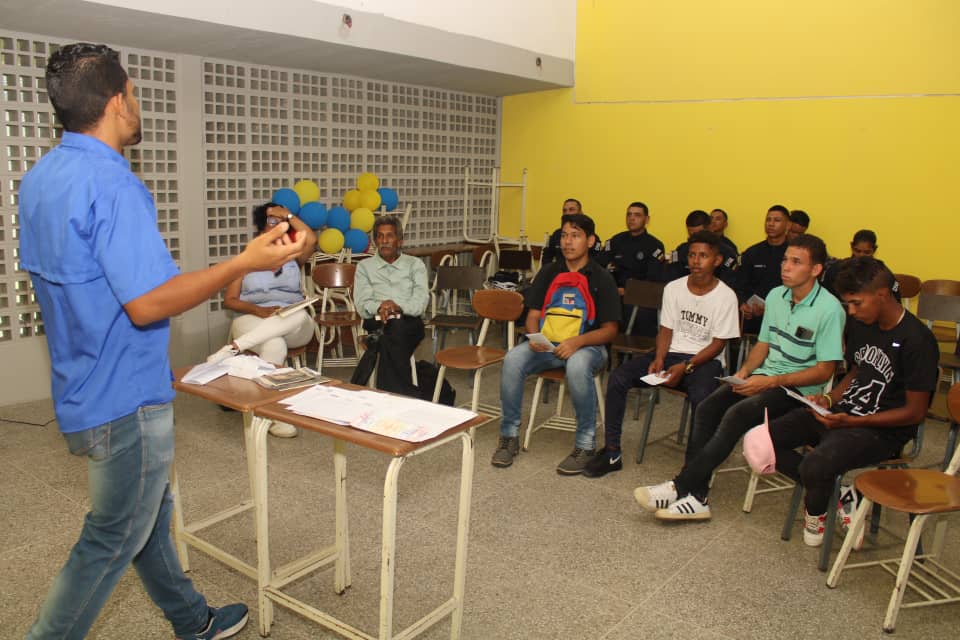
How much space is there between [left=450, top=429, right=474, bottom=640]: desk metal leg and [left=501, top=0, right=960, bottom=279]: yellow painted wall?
17.2 feet

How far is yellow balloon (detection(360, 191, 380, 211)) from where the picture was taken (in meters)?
6.79

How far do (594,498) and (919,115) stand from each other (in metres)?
4.51

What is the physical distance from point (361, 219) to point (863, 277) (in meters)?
4.41

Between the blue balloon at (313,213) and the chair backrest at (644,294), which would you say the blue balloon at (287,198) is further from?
the chair backrest at (644,294)

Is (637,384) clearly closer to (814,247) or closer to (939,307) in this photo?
(814,247)

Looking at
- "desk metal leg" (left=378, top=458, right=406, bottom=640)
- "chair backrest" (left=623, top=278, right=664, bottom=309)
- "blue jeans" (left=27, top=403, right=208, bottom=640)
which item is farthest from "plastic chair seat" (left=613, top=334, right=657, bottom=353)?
"blue jeans" (left=27, top=403, right=208, bottom=640)

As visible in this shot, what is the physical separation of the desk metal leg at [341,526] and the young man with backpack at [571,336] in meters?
1.48

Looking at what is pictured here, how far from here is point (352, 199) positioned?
682cm

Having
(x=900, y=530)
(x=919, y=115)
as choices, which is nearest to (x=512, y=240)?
(x=919, y=115)

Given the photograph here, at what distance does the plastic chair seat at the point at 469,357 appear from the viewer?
4.48 m

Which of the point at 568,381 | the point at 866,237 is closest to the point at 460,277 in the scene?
the point at 568,381

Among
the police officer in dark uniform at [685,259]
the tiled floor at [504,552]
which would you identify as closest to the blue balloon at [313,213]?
the tiled floor at [504,552]

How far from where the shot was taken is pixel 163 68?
18.4 ft

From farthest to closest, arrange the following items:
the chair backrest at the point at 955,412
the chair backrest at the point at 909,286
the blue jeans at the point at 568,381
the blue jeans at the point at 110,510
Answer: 1. the chair backrest at the point at 909,286
2. the blue jeans at the point at 568,381
3. the chair backrest at the point at 955,412
4. the blue jeans at the point at 110,510
